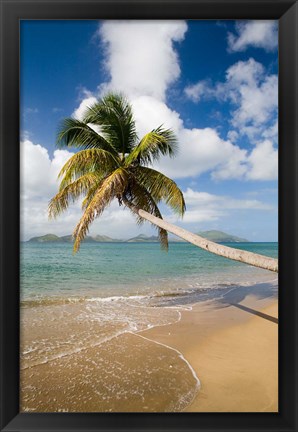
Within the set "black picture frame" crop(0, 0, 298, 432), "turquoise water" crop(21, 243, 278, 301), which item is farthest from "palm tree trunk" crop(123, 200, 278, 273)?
"turquoise water" crop(21, 243, 278, 301)

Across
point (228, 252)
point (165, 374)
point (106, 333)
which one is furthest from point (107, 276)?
point (228, 252)

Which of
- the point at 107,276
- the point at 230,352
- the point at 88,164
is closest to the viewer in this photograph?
the point at 230,352

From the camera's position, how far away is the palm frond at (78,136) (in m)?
2.87

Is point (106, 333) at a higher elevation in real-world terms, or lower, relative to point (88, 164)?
lower

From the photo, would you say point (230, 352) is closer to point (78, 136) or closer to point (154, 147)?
point (154, 147)

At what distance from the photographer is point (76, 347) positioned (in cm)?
278

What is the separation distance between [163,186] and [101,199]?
2.99ft

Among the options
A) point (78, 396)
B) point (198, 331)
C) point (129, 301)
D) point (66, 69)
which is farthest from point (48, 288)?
Answer: point (66, 69)

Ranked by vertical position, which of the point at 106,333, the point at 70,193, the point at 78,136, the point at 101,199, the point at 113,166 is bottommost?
the point at 106,333

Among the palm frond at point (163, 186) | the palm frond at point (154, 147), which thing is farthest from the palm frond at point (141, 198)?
the palm frond at point (154, 147)

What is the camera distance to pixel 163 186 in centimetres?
312
